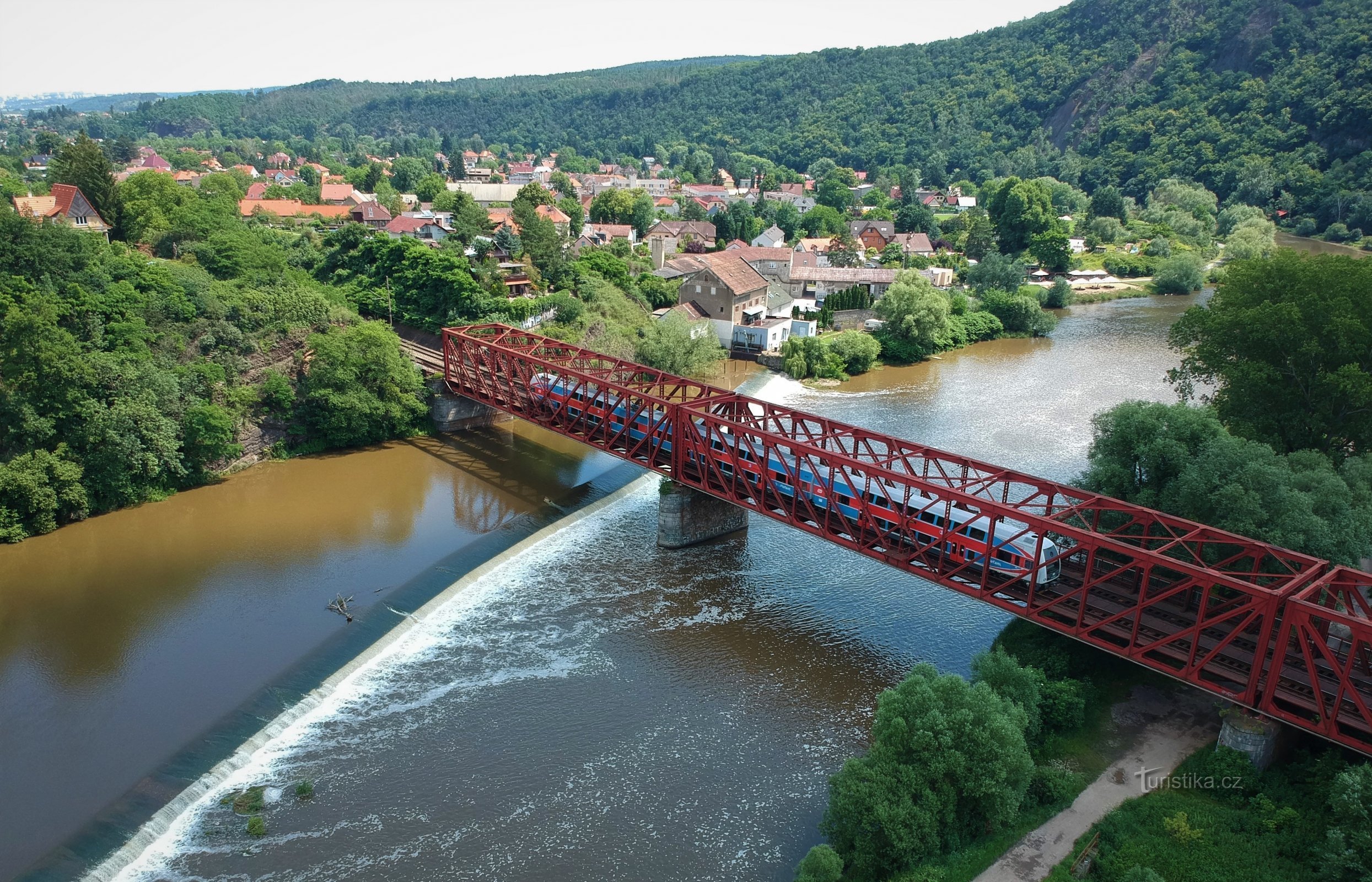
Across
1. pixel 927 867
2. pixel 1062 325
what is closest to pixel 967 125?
pixel 1062 325

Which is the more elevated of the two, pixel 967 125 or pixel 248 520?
pixel 967 125

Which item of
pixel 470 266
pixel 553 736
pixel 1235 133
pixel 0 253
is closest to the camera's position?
pixel 553 736

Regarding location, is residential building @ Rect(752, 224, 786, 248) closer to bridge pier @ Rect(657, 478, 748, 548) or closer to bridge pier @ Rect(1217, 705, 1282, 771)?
bridge pier @ Rect(657, 478, 748, 548)

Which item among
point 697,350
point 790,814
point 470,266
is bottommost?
point 790,814

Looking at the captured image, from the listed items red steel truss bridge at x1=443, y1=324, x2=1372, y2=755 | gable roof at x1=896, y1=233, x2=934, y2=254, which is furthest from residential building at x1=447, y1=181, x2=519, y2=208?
red steel truss bridge at x1=443, y1=324, x2=1372, y2=755

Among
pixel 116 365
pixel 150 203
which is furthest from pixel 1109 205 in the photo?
pixel 116 365

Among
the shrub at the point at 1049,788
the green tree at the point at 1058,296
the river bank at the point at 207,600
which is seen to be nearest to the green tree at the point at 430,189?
the river bank at the point at 207,600

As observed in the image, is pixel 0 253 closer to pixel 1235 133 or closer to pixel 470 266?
pixel 470 266

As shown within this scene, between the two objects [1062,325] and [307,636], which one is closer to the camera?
[307,636]
